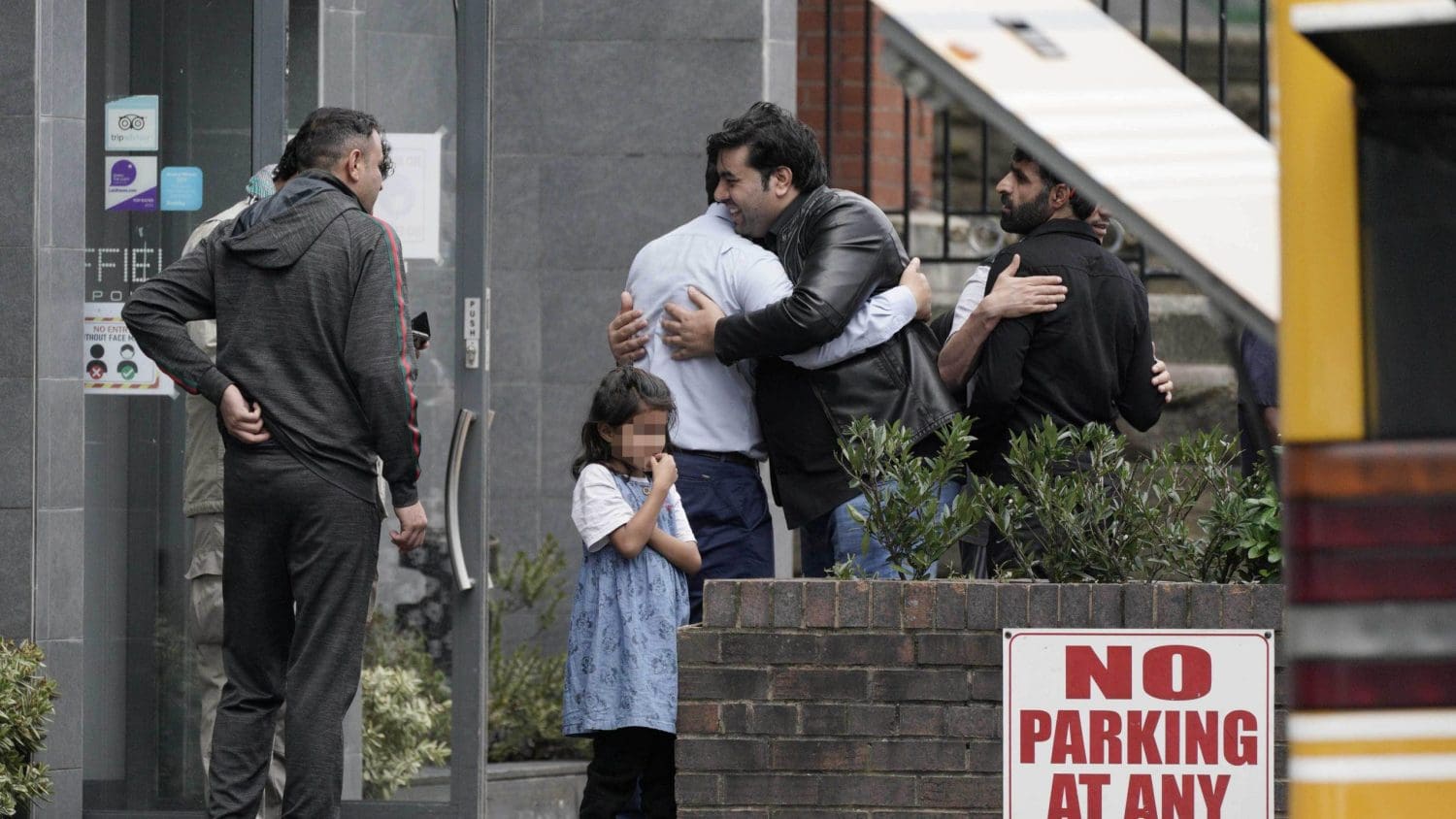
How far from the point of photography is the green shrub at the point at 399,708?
691cm

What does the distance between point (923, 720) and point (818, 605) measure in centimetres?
37

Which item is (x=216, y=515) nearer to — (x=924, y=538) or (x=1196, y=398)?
(x=924, y=538)

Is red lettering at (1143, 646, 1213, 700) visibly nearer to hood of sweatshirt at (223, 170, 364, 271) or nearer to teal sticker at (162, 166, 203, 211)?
hood of sweatshirt at (223, 170, 364, 271)

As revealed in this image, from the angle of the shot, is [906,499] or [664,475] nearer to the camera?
[906,499]

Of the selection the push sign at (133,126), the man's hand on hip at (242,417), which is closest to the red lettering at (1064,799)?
the man's hand on hip at (242,417)

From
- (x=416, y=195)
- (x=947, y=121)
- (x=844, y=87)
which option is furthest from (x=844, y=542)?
(x=844, y=87)

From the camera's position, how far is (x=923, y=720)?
4957 millimetres

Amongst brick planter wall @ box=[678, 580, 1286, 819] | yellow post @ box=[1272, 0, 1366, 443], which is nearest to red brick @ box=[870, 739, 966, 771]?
brick planter wall @ box=[678, 580, 1286, 819]

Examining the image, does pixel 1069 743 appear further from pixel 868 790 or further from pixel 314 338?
pixel 314 338

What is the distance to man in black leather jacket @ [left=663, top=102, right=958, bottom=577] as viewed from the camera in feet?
18.6

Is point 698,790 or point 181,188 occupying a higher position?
point 181,188

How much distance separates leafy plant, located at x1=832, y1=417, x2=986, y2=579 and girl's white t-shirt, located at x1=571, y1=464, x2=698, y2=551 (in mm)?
592

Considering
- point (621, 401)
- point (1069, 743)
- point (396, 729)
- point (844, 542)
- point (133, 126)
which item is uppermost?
point (133, 126)

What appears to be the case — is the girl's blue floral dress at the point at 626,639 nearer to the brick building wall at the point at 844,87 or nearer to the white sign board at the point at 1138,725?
the white sign board at the point at 1138,725
